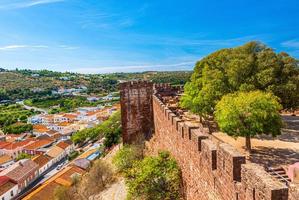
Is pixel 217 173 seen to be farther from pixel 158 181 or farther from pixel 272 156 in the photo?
pixel 272 156

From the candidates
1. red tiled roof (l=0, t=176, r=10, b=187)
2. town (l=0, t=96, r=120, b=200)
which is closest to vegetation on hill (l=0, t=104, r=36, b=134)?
town (l=0, t=96, r=120, b=200)

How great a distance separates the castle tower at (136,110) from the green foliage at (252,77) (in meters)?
3.12

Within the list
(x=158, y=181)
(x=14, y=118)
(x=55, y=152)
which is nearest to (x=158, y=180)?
(x=158, y=181)

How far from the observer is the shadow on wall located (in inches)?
490

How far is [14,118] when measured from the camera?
324 ft

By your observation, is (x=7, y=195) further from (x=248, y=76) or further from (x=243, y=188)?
(x=243, y=188)

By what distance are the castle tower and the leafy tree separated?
4921mm

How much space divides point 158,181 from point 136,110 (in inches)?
278

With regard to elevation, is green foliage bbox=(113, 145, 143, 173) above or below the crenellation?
below

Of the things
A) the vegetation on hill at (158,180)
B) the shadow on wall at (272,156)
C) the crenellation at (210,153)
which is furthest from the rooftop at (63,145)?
the crenellation at (210,153)

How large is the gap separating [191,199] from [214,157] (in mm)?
2908

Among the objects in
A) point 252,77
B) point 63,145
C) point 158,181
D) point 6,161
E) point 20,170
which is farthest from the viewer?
point 63,145

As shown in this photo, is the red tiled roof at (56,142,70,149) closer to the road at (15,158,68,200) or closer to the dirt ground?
the road at (15,158,68,200)

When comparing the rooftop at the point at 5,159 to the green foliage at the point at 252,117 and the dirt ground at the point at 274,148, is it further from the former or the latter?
the green foliage at the point at 252,117
